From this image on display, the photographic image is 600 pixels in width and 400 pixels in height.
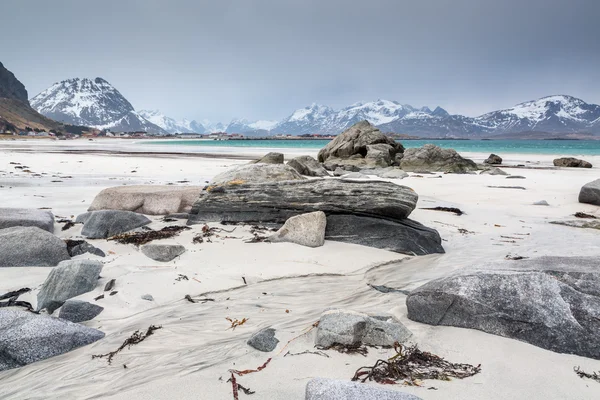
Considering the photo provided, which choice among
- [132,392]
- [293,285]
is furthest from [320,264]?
[132,392]

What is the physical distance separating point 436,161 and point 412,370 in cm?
2204

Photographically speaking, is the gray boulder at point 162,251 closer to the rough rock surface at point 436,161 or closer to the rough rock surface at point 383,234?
the rough rock surface at point 383,234

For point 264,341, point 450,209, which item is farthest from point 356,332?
point 450,209

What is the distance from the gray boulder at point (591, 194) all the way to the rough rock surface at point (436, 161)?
35.8 ft

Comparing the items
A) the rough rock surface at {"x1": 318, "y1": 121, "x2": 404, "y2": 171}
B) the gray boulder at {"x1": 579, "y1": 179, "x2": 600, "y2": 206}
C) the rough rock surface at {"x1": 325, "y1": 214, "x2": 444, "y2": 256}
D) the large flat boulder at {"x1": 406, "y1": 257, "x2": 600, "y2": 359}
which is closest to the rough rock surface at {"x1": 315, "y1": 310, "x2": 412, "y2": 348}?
the large flat boulder at {"x1": 406, "y1": 257, "x2": 600, "y2": 359}

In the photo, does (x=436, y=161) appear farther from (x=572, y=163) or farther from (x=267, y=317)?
(x=267, y=317)

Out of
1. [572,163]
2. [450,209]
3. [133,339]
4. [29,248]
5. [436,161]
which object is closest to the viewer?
[133,339]

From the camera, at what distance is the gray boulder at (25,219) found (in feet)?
19.4

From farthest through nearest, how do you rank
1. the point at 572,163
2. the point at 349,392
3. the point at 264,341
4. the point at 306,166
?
the point at 572,163 → the point at 306,166 → the point at 264,341 → the point at 349,392

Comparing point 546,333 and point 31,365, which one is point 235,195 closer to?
point 31,365

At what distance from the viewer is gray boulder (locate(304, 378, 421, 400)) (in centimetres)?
194

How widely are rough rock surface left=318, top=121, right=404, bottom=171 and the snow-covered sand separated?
16956 mm

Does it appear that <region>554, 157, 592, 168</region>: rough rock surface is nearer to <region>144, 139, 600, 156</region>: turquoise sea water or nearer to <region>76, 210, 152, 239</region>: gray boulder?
<region>144, 139, 600, 156</region>: turquoise sea water

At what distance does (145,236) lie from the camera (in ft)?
20.9
